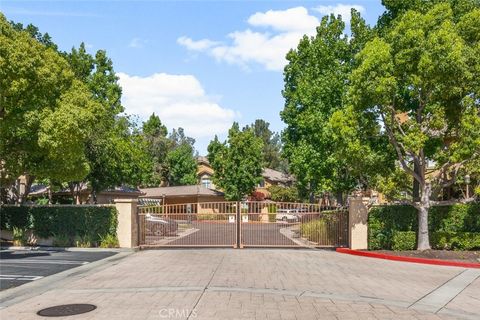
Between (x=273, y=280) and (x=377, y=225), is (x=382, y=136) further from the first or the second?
(x=273, y=280)

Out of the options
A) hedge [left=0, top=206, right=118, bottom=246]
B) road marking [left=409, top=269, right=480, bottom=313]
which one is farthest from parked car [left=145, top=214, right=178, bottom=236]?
road marking [left=409, top=269, right=480, bottom=313]

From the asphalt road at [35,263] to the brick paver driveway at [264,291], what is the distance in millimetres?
1076

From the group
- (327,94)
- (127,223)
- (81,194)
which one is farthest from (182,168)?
(127,223)

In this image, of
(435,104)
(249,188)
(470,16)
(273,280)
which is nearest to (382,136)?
(435,104)

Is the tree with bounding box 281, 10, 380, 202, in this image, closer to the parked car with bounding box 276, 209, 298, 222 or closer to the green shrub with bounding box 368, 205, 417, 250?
the parked car with bounding box 276, 209, 298, 222

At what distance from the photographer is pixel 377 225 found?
20953mm

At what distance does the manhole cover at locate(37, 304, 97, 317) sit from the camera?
8906 mm

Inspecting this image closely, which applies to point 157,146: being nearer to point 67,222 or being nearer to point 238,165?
point 238,165

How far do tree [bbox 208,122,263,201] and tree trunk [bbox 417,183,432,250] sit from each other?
37.4m

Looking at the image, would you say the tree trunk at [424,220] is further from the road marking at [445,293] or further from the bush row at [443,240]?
the road marking at [445,293]

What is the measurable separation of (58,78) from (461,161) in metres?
16.0

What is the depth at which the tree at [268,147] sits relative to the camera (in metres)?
99.9

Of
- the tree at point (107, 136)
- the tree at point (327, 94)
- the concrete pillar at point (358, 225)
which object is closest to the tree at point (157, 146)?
the tree at point (107, 136)

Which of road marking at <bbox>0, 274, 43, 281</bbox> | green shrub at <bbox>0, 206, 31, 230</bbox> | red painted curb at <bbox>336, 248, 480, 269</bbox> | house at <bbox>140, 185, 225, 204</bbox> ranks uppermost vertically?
house at <bbox>140, 185, 225, 204</bbox>
